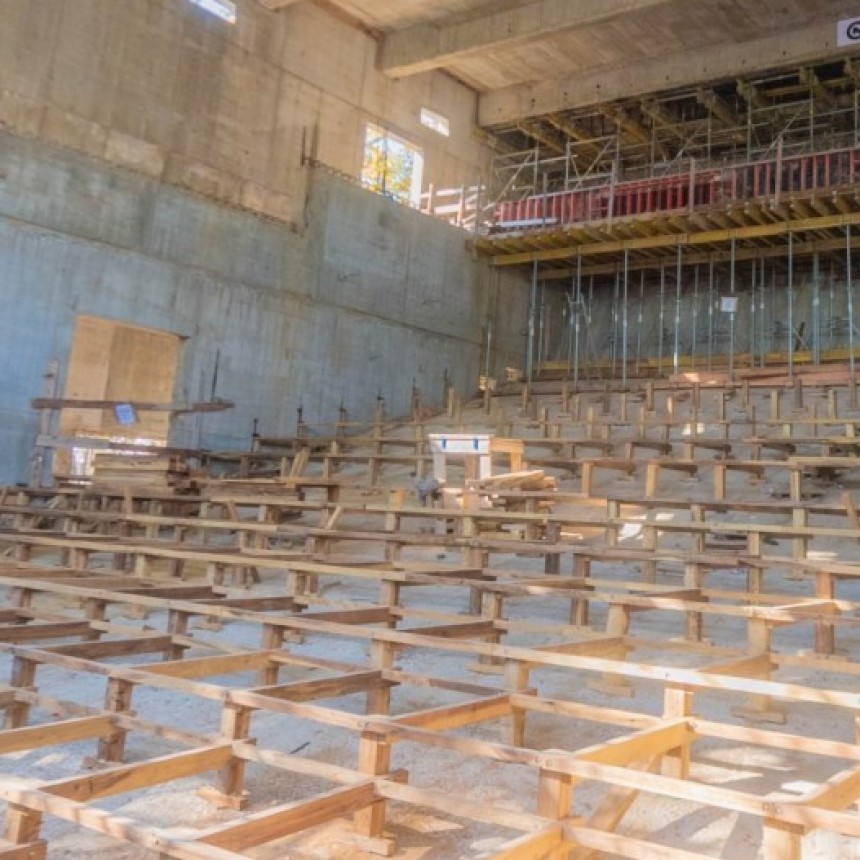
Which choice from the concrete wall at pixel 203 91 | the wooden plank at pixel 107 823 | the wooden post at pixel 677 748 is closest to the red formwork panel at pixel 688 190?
the concrete wall at pixel 203 91

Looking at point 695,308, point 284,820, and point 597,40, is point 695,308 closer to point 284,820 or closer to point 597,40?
point 597,40

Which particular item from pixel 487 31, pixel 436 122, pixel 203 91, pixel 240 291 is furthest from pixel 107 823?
pixel 436 122

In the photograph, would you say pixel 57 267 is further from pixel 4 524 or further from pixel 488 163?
pixel 488 163

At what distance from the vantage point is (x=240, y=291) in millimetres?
15352

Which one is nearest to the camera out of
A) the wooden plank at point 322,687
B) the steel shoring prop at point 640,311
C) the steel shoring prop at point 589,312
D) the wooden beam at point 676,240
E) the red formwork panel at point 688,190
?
the wooden plank at point 322,687

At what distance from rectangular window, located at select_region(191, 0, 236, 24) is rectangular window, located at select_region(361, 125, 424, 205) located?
354 cm

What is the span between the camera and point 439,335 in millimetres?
18984

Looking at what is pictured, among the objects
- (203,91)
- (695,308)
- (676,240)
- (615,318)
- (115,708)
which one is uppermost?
(203,91)

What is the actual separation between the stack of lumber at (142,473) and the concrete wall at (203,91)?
523 centimetres

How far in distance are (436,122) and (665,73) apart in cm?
508

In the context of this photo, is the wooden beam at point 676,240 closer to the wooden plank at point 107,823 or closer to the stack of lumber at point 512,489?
the stack of lumber at point 512,489

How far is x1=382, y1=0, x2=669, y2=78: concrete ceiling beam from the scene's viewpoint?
1538 cm

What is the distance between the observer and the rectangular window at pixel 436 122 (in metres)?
19.3

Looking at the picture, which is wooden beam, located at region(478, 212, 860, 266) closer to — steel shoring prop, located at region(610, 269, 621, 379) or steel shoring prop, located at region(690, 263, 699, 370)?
steel shoring prop, located at region(610, 269, 621, 379)
